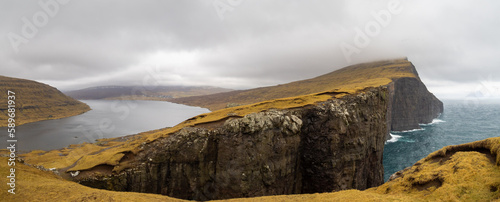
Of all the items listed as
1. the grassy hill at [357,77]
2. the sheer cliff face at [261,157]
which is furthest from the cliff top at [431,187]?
the grassy hill at [357,77]

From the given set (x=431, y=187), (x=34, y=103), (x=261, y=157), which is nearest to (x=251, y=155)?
(x=261, y=157)

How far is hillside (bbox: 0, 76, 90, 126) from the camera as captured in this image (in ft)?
273

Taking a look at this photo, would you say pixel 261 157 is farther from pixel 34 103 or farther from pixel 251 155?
pixel 34 103

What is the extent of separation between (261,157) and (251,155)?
1.19 metres

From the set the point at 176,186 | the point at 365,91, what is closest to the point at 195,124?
the point at 176,186

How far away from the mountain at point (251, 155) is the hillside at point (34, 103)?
94.7 m

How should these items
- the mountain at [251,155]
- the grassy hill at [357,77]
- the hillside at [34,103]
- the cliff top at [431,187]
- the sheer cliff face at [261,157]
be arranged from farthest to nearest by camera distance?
the hillside at [34,103], the grassy hill at [357,77], the sheer cliff face at [261,157], the mountain at [251,155], the cliff top at [431,187]

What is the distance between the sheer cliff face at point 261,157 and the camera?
19641mm

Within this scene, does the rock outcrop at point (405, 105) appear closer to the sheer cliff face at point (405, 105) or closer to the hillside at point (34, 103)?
the sheer cliff face at point (405, 105)

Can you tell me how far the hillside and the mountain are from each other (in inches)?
3729

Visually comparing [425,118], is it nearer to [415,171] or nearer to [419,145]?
[419,145]

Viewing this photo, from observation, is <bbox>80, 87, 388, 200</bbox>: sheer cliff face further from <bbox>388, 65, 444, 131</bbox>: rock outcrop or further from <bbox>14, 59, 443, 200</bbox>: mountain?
<bbox>388, 65, 444, 131</bbox>: rock outcrop

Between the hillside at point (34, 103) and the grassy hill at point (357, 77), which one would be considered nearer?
the grassy hill at point (357, 77)

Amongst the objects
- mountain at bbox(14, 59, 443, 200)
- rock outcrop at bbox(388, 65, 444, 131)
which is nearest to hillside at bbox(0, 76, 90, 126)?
mountain at bbox(14, 59, 443, 200)
